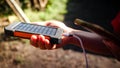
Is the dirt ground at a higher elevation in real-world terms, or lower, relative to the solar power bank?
lower

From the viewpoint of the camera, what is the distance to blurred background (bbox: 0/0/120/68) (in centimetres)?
281

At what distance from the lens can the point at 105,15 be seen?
14.1 ft

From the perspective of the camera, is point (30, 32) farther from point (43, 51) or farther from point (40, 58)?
point (43, 51)

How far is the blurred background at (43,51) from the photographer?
281 centimetres

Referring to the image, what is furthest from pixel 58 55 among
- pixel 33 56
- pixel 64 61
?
pixel 33 56

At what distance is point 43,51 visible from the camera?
10.0 ft

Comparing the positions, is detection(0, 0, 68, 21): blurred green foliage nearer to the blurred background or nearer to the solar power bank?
the blurred background

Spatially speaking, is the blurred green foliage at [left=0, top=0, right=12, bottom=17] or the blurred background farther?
the blurred green foliage at [left=0, top=0, right=12, bottom=17]

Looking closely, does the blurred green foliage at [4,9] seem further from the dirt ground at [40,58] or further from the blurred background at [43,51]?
the dirt ground at [40,58]

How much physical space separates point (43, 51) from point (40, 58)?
7.4 inches

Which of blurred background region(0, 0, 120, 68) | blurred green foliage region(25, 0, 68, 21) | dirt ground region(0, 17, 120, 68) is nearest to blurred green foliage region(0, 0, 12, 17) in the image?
blurred background region(0, 0, 120, 68)

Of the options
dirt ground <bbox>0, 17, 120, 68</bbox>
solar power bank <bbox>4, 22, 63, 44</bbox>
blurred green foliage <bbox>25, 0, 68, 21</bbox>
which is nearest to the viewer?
solar power bank <bbox>4, 22, 63, 44</bbox>

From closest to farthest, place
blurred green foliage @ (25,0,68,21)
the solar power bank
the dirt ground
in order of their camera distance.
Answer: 1. the solar power bank
2. the dirt ground
3. blurred green foliage @ (25,0,68,21)

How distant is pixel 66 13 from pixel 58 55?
146 centimetres
